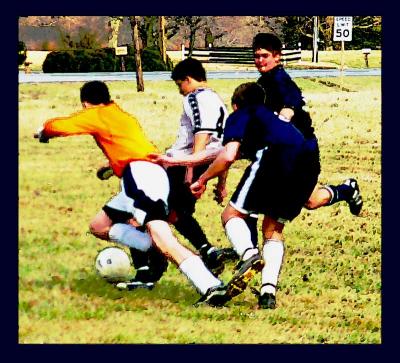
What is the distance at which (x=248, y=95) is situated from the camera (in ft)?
29.9

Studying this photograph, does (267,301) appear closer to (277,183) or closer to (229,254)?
(229,254)

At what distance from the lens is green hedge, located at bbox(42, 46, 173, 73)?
9688 millimetres

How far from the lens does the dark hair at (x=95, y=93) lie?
918cm

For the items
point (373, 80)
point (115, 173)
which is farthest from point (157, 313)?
point (373, 80)

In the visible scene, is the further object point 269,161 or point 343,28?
point 343,28

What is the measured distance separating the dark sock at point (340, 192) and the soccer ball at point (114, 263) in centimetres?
163

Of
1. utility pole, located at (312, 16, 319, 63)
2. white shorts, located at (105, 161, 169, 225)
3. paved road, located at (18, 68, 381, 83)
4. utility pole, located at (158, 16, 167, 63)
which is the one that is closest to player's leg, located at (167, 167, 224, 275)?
white shorts, located at (105, 161, 169, 225)

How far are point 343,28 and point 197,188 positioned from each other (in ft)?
5.96

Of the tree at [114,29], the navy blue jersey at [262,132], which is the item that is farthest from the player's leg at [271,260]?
the tree at [114,29]

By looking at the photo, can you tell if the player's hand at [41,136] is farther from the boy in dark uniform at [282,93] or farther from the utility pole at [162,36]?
the boy in dark uniform at [282,93]

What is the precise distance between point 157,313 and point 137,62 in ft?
Result: 6.62

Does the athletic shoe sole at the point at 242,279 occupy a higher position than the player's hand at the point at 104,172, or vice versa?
the player's hand at the point at 104,172

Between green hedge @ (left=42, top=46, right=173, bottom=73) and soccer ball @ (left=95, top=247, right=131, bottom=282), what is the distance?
1462 mm

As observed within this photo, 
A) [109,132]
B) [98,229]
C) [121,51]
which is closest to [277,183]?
[109,132]
